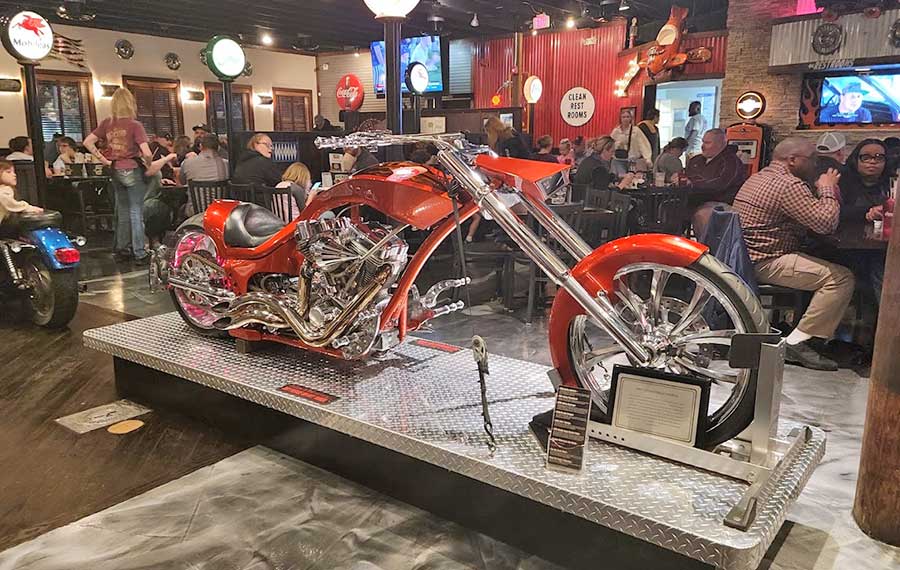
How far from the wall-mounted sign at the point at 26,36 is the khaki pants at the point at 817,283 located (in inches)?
236

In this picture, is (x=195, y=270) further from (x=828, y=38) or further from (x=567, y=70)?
(x=567, y=70)

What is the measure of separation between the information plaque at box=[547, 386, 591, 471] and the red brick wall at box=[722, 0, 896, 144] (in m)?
9.42

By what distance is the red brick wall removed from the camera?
10375 millimetres

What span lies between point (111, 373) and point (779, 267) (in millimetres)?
3998

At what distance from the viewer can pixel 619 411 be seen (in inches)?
95.0

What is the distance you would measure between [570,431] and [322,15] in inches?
481

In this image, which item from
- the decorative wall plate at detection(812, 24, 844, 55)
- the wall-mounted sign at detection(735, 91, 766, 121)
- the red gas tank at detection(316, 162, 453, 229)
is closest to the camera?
the red gas tank at detection(316, 162, 453, 229)

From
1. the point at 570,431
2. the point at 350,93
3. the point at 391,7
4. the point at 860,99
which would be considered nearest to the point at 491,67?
the point at 350,93

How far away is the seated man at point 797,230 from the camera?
4012mm

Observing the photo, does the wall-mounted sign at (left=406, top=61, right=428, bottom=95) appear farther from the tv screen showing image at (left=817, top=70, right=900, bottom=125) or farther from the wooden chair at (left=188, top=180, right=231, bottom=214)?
the tv screen showing image at (left=817, top=70, right=900, bottom=125)

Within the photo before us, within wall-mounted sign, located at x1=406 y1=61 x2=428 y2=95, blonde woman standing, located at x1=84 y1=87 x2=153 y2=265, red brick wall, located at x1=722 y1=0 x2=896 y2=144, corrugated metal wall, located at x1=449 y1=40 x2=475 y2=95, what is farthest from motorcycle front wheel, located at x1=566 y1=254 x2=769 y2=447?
corrugated metal wall, located at x1=449 y1=40 x2=475 y2=95

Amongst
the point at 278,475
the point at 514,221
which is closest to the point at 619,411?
the point at 514,221

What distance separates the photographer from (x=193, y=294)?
12.4 feet

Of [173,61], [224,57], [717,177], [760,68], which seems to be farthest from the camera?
[173,61]
